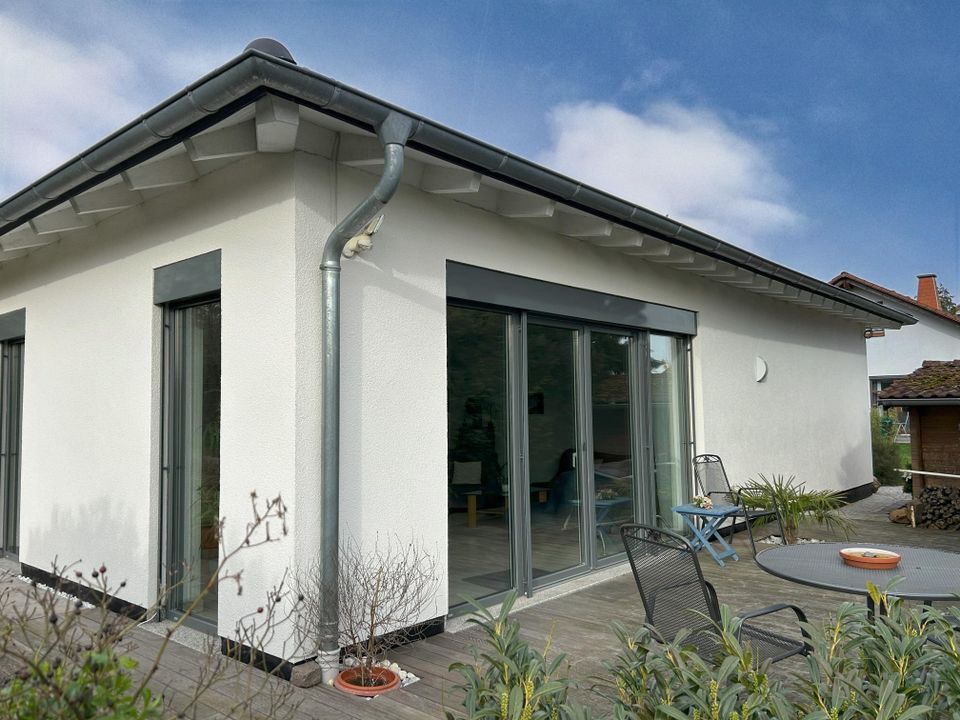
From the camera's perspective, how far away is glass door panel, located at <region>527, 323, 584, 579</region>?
19.1 ft

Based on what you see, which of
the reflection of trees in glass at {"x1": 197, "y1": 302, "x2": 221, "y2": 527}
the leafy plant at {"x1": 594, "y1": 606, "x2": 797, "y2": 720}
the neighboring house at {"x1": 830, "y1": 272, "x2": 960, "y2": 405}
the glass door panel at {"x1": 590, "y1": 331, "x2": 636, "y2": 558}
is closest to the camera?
the leafy plant at {"x1": 594, "y1": 606, "x2": 797, "y2": 720}

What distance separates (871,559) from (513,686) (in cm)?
228

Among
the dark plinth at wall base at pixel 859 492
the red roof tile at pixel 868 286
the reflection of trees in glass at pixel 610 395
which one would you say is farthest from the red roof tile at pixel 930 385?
the red roof tile at pixel 868 286

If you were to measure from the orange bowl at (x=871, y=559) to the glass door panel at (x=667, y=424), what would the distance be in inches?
143

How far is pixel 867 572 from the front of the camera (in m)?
3.52

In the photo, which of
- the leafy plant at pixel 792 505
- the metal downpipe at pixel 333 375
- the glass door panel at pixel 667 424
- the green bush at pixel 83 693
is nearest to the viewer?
Result: the green bush at pixel 83 693

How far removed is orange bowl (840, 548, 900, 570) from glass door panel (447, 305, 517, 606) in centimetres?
244

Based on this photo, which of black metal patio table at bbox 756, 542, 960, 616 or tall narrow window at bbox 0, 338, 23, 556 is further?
tall narrow window at bbox 0, 338, 23, 556

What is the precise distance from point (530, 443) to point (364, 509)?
1.81 meters

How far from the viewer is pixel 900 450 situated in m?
16.3

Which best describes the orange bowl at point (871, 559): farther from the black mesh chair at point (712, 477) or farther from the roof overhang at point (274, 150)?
the black mesh chair at point (712, 477)

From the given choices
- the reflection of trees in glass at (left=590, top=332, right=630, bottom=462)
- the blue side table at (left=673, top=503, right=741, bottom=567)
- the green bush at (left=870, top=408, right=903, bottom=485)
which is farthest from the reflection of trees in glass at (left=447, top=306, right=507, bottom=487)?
the green bush at (left=870, top=408, right=903, bottom=485)

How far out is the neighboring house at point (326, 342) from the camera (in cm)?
406

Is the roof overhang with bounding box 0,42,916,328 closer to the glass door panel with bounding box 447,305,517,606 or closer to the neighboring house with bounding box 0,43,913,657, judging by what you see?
the neighboring house with bounding box 0,43,913,657
